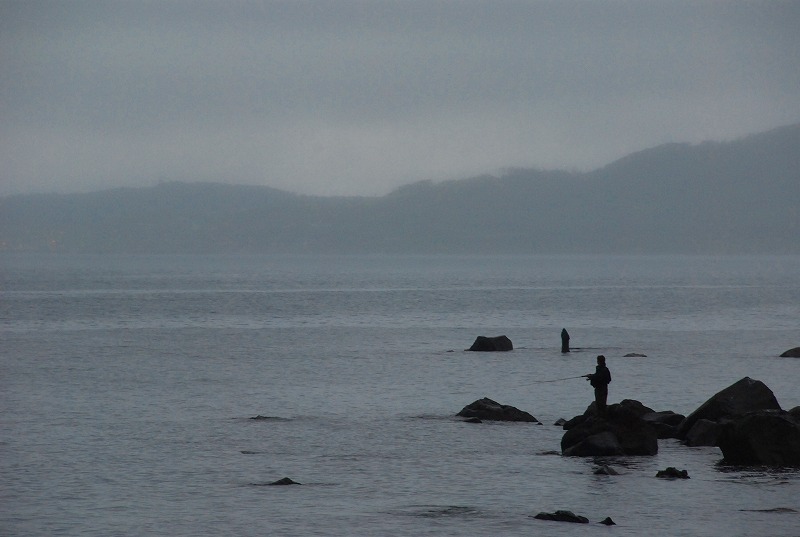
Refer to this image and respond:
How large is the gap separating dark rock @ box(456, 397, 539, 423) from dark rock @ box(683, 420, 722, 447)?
6643mm

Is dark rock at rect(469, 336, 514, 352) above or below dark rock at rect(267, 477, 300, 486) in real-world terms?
above

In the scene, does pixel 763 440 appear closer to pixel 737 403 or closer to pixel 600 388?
pixel 737 403

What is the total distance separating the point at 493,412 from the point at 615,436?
788 centimetres

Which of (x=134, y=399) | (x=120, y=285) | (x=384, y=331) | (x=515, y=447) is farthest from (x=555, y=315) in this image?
(x=120, y=285)

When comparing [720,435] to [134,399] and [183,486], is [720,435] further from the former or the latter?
[134,399]

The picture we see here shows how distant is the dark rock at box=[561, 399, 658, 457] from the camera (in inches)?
1288

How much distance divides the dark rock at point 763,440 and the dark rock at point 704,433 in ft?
9.97

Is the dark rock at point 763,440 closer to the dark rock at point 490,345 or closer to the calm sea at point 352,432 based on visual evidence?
the calm sea at point 352,432

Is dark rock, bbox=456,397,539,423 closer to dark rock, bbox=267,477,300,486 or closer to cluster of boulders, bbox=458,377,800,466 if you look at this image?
cluster of boulders, bbox=458,377,800,466

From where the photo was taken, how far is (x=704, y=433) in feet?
114

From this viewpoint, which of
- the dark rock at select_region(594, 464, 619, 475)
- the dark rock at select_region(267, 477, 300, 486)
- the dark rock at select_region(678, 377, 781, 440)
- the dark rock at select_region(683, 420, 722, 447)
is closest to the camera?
the dark rock at select_region(267, 477, 300, 486)

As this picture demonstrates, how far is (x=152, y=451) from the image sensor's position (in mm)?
34125

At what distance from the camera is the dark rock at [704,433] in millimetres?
34469

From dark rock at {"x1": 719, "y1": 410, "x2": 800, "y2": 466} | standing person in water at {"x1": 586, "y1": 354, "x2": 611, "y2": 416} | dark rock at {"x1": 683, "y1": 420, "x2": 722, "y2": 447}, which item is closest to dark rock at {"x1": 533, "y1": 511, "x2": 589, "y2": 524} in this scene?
dark rock at {"x1": 719, "y1": 410, "x2": 800, "y2": 466}
